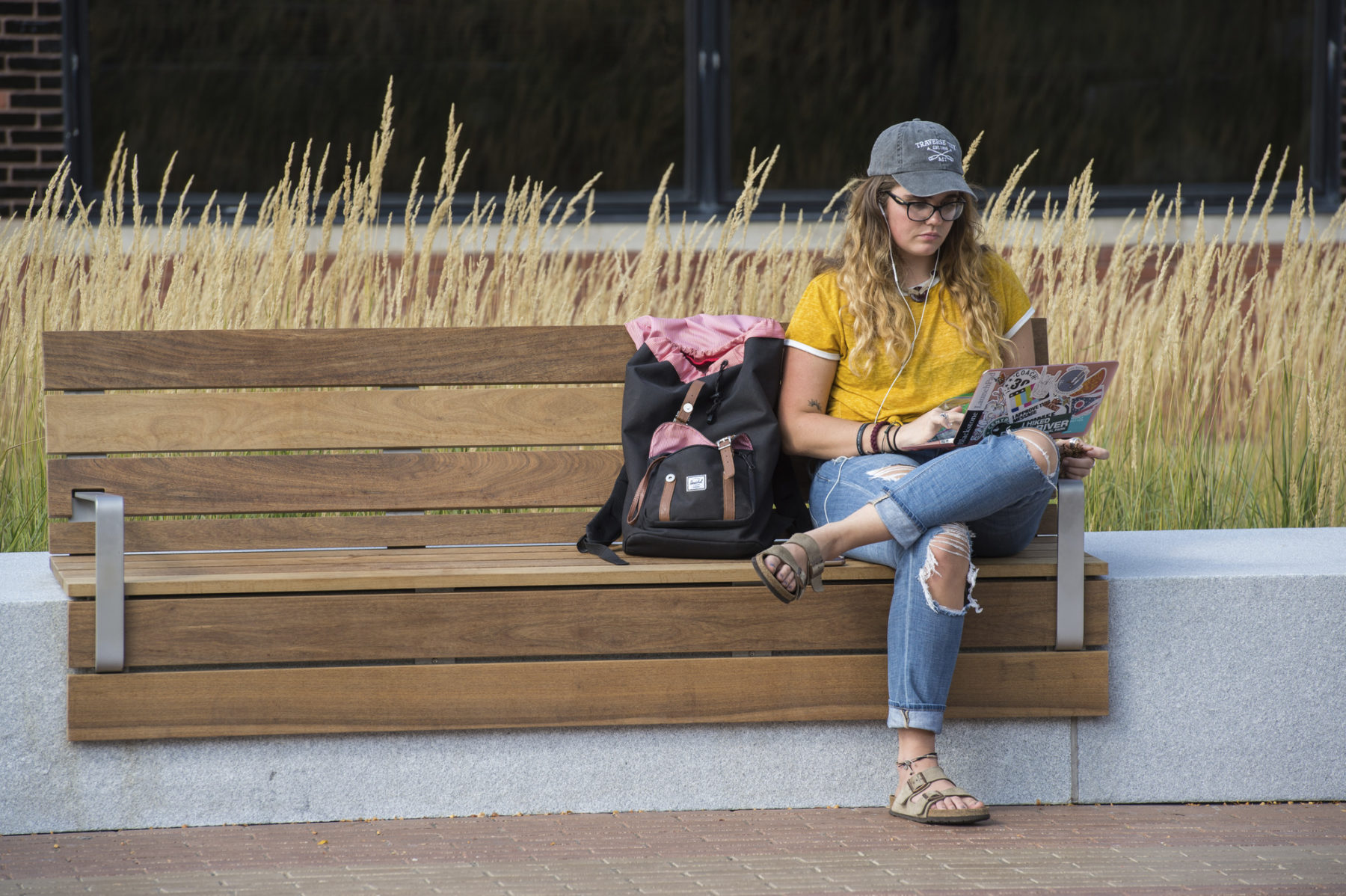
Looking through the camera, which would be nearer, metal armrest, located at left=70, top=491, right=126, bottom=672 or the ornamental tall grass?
metal armrest, located at left=70, top=491, right=126, bottom=672

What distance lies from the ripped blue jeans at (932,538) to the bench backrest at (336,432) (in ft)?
2.56

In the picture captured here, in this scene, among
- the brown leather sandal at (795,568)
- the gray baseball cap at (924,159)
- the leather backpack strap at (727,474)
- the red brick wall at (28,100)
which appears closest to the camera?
the brown leather sandal at (795,568)

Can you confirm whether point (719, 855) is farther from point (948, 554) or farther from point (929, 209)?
point (929, 209)

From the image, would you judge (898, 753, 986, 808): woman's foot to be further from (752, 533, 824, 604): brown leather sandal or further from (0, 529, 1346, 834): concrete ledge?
(752, 533, 824, 604): brown leather sandal

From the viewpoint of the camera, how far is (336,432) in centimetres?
Result: 328

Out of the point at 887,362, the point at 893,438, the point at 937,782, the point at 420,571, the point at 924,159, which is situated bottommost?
the point at 937,782

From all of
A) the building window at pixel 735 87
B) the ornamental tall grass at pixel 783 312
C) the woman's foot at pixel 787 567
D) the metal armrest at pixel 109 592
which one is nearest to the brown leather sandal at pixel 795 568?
the woman's foot at pixel 787 567

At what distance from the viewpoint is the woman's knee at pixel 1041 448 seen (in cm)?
284

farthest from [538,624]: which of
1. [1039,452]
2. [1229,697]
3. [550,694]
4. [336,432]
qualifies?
[1229,697]

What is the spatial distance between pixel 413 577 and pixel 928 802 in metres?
1.08

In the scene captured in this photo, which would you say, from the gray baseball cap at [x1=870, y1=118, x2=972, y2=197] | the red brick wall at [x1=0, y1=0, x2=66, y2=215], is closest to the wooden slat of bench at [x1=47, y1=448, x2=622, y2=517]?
the gray baseball cap at [x1=870, y1=118, x2=972, y2=197]

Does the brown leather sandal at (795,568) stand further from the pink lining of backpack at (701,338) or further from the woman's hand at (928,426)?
the pink lining of backpack at (701,338)

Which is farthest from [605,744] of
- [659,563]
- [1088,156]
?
[1088,156]

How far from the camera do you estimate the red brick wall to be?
6.95m
